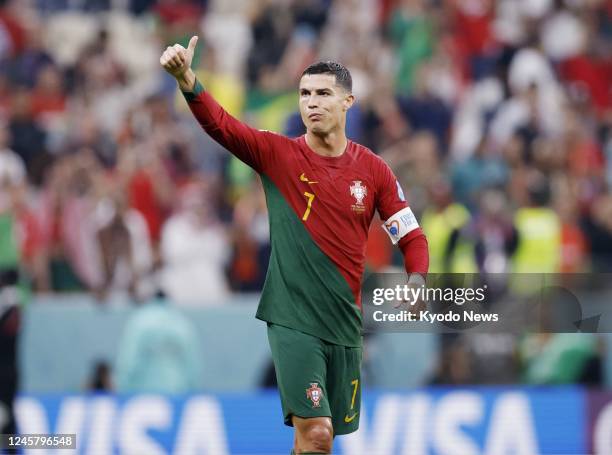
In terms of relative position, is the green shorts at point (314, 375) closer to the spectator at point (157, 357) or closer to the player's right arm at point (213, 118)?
the player's right arm at point (213, 118)

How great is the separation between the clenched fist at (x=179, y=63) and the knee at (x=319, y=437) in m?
1.92

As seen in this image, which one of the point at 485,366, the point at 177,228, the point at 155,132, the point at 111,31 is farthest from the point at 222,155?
the point at 485,366

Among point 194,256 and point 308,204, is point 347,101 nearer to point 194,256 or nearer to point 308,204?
point 308,204

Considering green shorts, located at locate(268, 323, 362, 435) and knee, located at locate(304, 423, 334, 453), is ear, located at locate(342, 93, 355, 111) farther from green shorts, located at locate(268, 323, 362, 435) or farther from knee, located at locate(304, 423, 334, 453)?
knee, located at locate(304, 423, 334, 453)

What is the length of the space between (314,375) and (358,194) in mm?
1033

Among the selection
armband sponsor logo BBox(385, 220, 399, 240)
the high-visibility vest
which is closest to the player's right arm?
armband sponsor logo BBox(385, 220, 399, 240)

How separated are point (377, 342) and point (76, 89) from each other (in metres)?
4.97

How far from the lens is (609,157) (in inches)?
635

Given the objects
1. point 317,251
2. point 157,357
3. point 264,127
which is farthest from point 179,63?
point 264,127

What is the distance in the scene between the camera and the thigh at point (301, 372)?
24.1ft

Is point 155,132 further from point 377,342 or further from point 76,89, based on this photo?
point 377,342

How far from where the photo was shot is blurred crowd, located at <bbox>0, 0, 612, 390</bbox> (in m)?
13.7

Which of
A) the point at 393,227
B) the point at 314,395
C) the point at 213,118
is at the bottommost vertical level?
the point at 314,395

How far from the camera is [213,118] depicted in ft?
23.5
